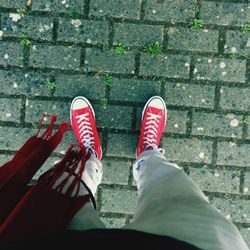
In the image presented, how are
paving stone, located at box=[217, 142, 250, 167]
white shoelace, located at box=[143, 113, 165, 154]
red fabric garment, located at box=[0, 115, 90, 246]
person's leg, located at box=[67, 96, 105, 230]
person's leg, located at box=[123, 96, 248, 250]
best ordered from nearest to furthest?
1. red fabric garment, located at box=[0, 115, 90, 246]
2. person's leg, located at box=[123, 96, 248, 250]
3. person's leg, located at box=[67, 96, 105, 230]
4. white shoelace, located at box=[143, 113, 165, 154]
5. paving stone, located at box=[217, 142, 250, 167]

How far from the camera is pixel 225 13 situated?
9.95 ft

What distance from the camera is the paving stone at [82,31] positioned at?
304 cm

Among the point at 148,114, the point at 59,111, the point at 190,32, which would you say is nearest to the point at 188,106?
the point at 148,114

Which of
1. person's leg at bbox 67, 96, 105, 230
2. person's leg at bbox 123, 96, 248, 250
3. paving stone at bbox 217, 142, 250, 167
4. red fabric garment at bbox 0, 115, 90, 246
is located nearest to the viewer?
red fabric garment at bbox 0, 115, 90, 246

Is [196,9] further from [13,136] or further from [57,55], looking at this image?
[13,136]

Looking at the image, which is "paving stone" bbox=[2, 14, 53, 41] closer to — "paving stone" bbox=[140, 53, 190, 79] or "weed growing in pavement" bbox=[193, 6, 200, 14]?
"paving stone" bbox=[140, 53, 190, 79]

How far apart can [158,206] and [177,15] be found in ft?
5.03

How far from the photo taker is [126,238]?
1578 mm

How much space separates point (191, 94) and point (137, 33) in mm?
580

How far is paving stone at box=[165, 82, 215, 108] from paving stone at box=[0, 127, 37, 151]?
3.40 feet

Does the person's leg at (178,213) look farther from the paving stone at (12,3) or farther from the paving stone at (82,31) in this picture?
the paving stone at (12,3)

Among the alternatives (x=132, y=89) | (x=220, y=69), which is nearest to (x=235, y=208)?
(x=220, y=69)

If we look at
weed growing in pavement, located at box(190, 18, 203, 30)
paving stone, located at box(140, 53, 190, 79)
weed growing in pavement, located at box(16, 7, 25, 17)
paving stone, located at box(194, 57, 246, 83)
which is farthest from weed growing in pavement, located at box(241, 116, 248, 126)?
weed growing in pavement, located at box(16, 7, 25, 17)

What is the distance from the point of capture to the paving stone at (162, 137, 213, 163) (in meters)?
3.08
